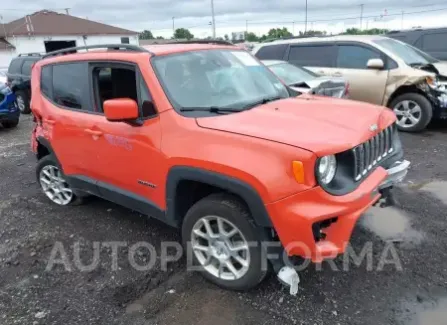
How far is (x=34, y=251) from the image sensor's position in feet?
12.7

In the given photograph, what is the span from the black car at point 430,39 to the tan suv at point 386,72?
88.2 inches

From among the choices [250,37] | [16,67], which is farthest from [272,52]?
[250,37]

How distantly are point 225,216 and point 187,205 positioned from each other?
20.3 inches

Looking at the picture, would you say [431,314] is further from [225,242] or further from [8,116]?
[8,116]

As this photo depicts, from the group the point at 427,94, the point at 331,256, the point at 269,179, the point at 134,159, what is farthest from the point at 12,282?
the point at 427,94

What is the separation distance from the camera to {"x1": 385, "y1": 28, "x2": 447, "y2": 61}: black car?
10.5 m

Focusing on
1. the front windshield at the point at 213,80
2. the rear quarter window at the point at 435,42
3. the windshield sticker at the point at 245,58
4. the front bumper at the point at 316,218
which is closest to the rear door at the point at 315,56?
the rear quarter window at the point at 435,42

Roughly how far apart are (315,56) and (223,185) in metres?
6.89

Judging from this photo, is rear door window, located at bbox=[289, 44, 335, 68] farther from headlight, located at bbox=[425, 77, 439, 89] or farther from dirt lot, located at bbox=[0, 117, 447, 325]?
dirt lot, located at bbox=[0, 117, 447, 325]

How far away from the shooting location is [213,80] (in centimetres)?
353

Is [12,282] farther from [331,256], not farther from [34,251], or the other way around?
[331,256]

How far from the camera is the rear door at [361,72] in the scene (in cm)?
784

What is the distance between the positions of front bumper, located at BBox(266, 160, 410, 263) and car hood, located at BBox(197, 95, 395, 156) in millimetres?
303

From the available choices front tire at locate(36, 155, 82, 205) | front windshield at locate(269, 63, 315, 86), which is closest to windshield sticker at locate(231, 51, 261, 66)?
front tire at locate(36, 155, 82, 205)
